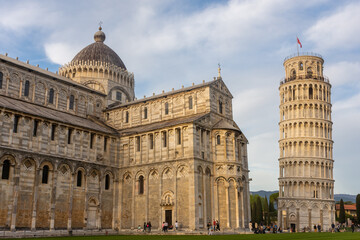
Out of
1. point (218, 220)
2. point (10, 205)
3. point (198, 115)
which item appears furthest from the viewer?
point (198, 115)

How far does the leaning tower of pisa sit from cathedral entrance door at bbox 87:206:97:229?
41.1 metres

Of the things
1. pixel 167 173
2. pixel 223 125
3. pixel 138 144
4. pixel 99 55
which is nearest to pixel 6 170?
pixel 138 144

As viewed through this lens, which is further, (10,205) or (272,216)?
(272,216)

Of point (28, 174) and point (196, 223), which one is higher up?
point (28, 174)

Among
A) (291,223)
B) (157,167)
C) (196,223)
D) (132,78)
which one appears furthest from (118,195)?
(291,223)

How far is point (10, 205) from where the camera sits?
36.7m

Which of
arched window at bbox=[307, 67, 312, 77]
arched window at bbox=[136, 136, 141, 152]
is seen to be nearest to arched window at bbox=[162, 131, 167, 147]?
arched window at bbox=[136, 136, 141, 152]

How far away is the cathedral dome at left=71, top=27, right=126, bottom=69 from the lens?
200ft

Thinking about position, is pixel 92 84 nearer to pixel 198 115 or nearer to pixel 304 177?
pixel 198 115

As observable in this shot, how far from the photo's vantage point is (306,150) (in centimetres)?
7756

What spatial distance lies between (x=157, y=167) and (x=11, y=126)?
16.2 meters

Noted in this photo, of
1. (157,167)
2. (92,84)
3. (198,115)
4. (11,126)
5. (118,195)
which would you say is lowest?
(118,195)

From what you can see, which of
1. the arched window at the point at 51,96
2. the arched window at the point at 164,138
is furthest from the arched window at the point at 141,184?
the arched window at the point at 51,96

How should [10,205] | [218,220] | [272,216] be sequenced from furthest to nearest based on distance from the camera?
[272,216] → [218,220] → [10,205]
